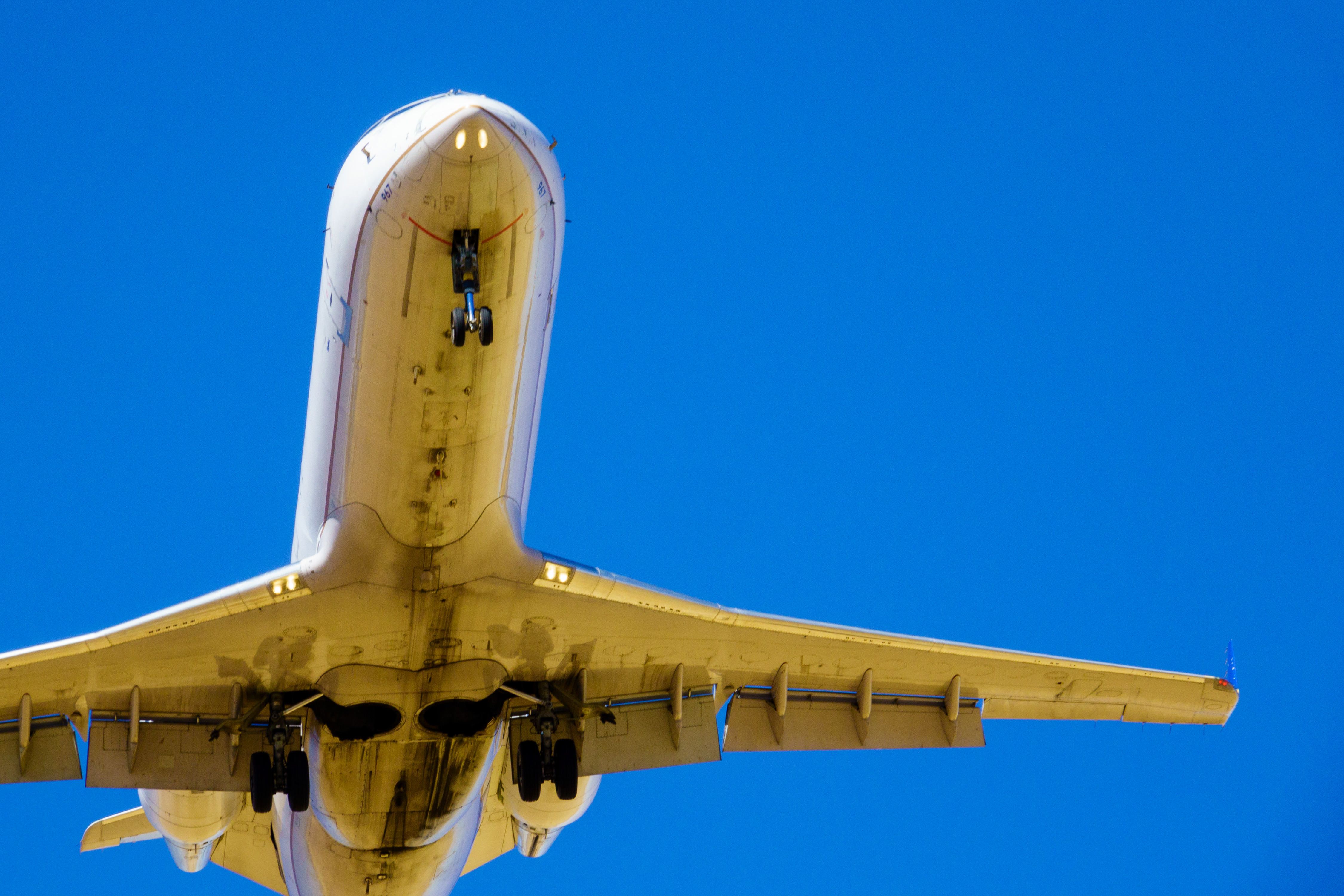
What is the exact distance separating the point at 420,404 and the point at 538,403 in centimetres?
159

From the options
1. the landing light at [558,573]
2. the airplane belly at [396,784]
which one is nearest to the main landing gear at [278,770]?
the airplane belly at [396,784]

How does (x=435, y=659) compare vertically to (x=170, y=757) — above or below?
above

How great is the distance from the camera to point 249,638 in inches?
698

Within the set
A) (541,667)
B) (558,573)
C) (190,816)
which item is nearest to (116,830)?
(190,816)

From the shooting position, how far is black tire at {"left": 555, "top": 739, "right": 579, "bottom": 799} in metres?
19.3

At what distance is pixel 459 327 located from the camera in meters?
14.9

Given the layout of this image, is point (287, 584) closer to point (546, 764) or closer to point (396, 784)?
point (396, 784)

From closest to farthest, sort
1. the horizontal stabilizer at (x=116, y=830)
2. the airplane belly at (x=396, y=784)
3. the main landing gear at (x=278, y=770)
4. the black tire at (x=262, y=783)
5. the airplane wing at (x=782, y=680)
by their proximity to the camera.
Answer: the main landing gear at (x=278, y=770), the black tire at (x=262, y=783), the airplane belly at (x=396, y=784), the airplane wing at (x=782, y=680), the horizontal stabilizer at (x=116, y=830)

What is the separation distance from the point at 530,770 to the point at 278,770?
114 inches

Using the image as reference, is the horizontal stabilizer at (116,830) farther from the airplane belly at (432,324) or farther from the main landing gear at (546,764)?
the airplane belly at (432,324)

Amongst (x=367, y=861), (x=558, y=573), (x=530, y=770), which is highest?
(x=558, y=573)

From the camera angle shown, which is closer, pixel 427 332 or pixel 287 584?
pixel 427 332

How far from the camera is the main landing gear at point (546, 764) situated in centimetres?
1914

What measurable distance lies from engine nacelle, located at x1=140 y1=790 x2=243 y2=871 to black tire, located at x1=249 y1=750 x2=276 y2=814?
4.65 ft
